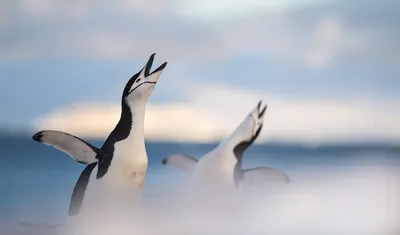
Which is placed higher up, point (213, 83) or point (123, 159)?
point (213, 83)

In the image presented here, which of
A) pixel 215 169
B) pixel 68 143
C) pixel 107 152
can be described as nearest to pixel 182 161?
pixel 215 169

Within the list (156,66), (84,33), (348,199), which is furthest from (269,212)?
(84,33)

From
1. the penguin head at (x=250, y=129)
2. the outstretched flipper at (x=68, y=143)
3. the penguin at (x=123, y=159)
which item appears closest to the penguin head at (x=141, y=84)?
the penguin at (x=123, y=159)

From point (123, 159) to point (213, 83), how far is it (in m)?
0.36

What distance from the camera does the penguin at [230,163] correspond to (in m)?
1.59

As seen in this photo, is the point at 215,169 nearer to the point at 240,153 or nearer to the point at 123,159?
the point at 240,153

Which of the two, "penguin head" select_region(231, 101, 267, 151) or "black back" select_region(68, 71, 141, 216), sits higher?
"penguin head" select_region(231, 101, 267, 151)

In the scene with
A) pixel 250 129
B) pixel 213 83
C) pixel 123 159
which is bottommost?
pixel 123 159

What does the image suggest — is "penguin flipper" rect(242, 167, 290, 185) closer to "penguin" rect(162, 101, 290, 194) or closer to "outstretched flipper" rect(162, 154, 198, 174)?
"penguin" rect(162, 101, 290, 194)

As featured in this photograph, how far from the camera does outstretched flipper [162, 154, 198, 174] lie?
62.2 inches

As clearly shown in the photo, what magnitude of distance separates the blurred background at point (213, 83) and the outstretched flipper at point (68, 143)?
0.8 inches

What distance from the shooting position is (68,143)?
154cm

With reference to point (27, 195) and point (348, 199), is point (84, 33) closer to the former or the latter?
point (27, 195)

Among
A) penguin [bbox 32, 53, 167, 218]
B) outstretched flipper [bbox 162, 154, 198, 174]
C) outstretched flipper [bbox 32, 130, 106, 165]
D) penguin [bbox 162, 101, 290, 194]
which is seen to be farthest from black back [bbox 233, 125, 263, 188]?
outstretched flipper [bbox 32, 130, 106, 165]
